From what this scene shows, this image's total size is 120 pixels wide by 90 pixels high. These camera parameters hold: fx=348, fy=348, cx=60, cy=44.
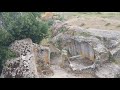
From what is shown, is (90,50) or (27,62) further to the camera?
(90,50)

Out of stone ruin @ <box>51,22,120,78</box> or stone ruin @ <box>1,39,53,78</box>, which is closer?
stone ruin @ <box>1,39,53,78</box>

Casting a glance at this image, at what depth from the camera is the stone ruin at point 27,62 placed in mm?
7719

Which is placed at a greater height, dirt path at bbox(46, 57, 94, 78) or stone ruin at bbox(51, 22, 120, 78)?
stone ruin at bbox(51, 22, 120, 78)

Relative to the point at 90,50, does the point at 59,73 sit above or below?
below

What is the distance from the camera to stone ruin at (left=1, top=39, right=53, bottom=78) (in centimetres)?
772

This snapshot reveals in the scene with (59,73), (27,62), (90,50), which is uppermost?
(90,50)

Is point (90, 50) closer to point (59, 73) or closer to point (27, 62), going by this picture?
point (59, 73)

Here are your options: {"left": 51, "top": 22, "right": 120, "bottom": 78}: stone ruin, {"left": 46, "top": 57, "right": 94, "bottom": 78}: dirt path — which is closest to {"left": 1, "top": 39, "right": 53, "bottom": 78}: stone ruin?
{"left": 46, "top": 57, "right": 94, "bottom": 78}: dirt path

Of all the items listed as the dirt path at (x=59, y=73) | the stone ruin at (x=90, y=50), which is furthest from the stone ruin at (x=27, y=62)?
the stone ruin at (x=90, y=50)

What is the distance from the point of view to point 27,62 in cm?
780

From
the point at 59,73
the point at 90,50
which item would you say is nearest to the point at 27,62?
the point at 59,73

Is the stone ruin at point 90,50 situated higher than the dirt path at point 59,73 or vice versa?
the stone ruin at point 90,50

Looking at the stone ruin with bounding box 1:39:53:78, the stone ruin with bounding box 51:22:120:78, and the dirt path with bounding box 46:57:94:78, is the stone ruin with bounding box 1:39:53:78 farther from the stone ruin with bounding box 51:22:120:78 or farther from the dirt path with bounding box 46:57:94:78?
the stone ruin with bounding box 51:22:120:78

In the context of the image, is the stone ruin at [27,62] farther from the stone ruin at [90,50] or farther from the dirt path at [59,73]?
the stone ruin at [90,50]
